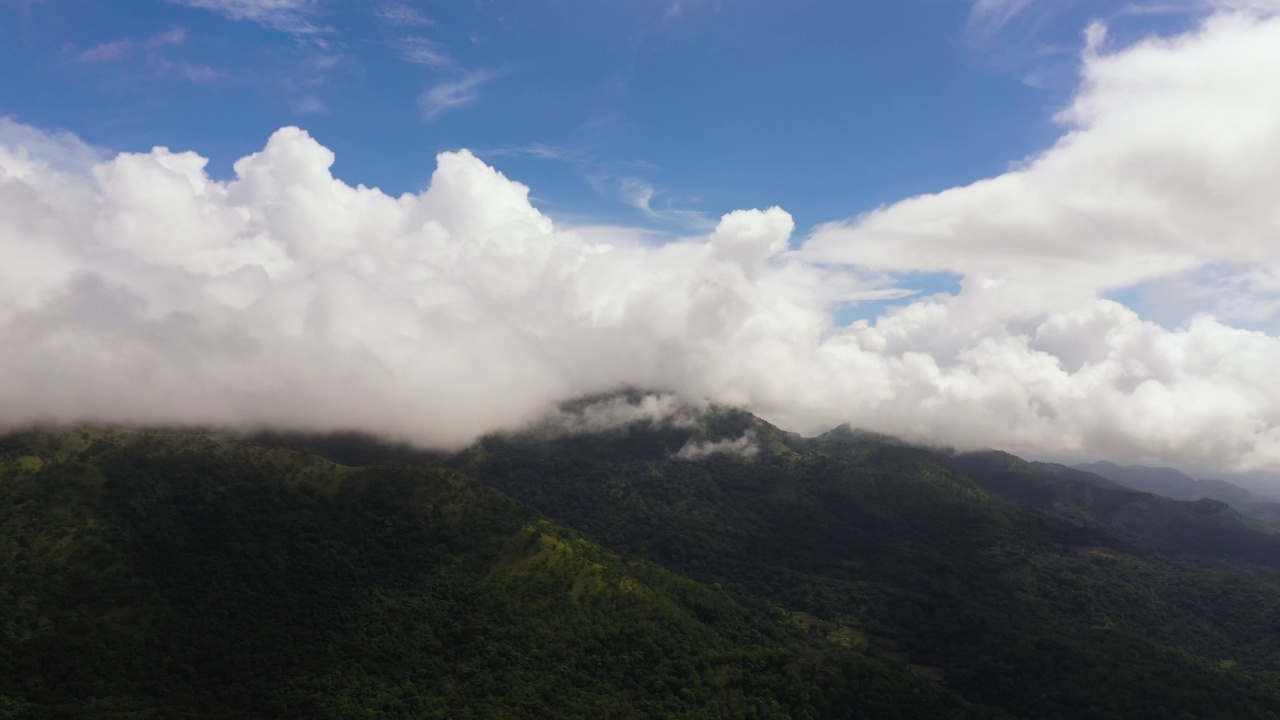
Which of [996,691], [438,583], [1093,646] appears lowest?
[996,691]

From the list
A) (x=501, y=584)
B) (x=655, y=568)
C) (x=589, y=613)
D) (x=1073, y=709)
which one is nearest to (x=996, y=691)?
(x=1073, y=709)

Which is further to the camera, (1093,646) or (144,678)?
(1093,646)

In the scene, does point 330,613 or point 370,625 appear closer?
point 370,625

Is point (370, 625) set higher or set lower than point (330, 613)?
lower

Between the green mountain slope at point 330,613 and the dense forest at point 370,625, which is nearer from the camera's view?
the green mountain slope at point 330,613

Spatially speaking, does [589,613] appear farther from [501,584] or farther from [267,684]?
[267,684]

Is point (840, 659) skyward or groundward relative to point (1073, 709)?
skyward

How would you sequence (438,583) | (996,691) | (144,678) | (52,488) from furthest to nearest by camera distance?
(996,691), (438,583), (52,488), (144,678)

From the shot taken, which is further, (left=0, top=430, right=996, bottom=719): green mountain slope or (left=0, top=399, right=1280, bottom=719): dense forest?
(left=0, top=399, right=1280, bottom=719): dense forest
